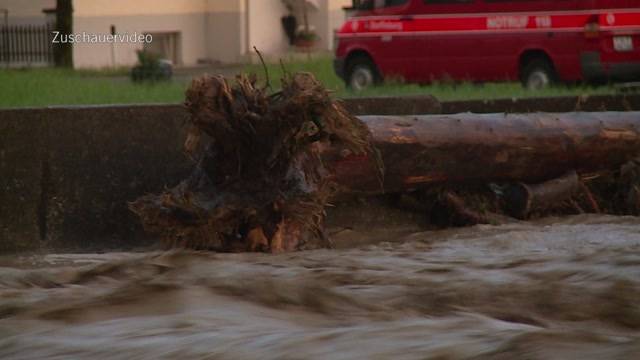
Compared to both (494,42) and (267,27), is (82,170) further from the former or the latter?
(267,27)

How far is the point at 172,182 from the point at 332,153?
50.1 inches

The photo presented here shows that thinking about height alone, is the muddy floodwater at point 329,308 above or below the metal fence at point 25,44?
below

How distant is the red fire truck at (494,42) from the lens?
17625 mm

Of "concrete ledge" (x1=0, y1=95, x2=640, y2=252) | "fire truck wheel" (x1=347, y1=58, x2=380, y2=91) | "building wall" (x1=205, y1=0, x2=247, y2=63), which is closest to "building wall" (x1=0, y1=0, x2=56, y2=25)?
"building wall" (x1=205, y1=0, x2=247, y2=63)

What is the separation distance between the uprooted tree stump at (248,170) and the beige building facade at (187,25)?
2051 centimetres

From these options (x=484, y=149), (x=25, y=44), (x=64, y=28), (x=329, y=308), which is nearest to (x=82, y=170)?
(x=484, y=149)

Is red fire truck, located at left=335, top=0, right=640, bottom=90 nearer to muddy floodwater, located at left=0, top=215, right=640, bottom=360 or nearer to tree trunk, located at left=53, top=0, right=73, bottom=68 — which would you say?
tree trunk, located at left=53, top=0, right=73, bottom=68

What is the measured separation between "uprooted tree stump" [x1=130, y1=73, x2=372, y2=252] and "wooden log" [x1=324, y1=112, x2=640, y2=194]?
691mm

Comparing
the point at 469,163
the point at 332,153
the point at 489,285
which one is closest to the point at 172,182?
the point at 332,153

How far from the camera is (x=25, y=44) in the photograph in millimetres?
29750

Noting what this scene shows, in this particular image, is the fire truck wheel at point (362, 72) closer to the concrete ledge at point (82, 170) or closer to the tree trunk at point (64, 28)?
the tree trunk at point (64, 28)

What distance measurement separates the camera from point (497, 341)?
4543 mm

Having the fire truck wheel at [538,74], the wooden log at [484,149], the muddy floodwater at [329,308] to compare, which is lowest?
the muddy floodwater at [329,308]

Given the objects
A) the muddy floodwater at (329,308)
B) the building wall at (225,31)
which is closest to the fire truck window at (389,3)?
the building wall at (225,31)
